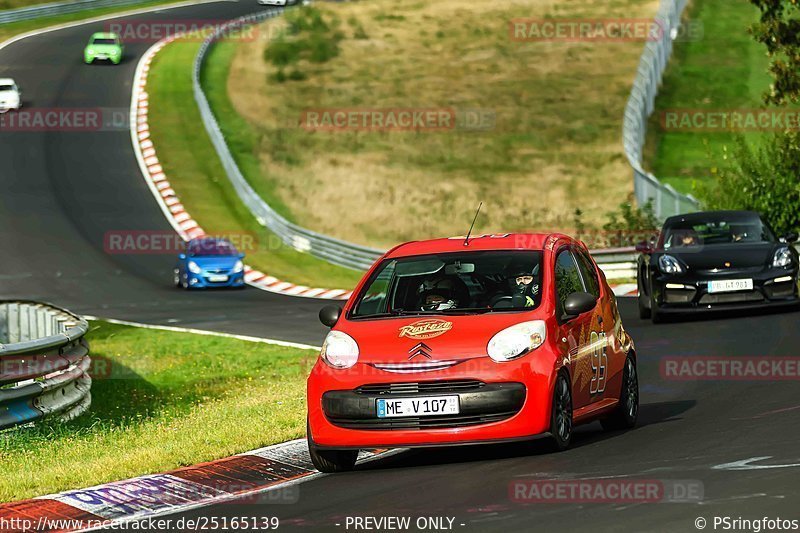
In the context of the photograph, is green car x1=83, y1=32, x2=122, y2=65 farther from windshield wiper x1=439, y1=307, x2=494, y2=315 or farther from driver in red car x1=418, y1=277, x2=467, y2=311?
windshield wiper x1=439, y1=307, x2=494, y2=315

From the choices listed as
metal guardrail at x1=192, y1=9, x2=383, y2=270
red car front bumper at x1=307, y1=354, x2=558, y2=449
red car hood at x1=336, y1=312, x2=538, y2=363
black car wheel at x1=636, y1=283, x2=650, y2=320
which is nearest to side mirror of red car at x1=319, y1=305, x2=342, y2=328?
red car hood at x1=336, y1=312, x2=538, y2=363

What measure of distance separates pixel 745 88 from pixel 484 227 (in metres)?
16.2

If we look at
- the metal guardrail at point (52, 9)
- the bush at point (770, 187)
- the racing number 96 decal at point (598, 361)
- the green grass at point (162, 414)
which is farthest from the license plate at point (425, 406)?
the metal guardrail at point (52, 9)

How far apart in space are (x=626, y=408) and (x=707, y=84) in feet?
142

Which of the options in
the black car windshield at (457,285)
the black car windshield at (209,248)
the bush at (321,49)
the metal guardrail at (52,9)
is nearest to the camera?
the black car windshield at (457,285)

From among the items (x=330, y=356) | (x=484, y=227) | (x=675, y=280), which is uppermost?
(x=330, y=356)

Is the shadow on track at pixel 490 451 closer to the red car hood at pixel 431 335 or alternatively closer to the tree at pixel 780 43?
the red car hood at pixel 431 335

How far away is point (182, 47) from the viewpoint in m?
62.2

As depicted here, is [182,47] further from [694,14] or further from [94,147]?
[694,14]

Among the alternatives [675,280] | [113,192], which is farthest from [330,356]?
[113,192]

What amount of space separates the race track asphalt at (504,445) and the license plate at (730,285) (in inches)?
17.3

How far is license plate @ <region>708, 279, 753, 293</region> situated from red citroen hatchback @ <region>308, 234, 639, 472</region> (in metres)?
8.29

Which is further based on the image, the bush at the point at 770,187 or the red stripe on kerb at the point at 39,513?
the bush at the point at 770,187

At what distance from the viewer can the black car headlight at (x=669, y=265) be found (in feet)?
63.1
